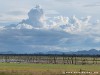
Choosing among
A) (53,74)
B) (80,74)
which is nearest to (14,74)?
(53,74)

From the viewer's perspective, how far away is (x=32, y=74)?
46.7 metres

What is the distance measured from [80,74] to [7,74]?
30.8ft

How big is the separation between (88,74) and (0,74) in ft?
36.9

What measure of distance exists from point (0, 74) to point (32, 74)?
13.2 feet

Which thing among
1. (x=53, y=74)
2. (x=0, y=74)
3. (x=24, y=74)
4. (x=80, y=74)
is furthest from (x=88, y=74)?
(x=0, y=74)

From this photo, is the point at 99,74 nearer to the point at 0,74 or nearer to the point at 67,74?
the point at 67,74

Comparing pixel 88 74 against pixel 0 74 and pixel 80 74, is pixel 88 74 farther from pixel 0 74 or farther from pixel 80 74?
pixel 0 74

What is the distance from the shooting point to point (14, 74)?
47250 mm

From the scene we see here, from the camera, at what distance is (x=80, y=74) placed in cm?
4700

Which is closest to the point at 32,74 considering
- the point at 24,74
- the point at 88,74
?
the point at 24,74

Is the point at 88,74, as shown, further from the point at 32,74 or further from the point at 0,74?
the point at 0,74

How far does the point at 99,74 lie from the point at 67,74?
4407mm

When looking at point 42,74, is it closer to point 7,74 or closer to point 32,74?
point 32,74

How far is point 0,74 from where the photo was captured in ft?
152
